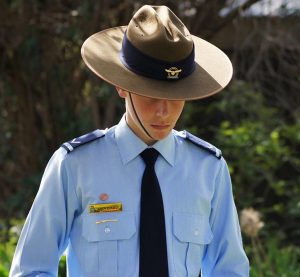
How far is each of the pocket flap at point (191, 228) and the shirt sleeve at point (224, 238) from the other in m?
0.05

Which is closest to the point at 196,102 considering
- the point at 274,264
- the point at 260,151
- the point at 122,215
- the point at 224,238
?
the point at 260,151

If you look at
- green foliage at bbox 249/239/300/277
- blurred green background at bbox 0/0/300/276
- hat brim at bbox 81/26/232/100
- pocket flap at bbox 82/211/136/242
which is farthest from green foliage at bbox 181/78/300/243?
pocket flap at bbox 82/211/136/242

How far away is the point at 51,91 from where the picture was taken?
22.6 feet

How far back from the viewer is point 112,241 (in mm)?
2719

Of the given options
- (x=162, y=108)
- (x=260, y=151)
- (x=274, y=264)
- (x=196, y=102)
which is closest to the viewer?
(x=162, y=108)

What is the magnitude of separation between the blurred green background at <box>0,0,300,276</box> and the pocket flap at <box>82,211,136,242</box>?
3.28m

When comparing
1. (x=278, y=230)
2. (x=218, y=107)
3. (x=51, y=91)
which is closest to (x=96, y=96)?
(x=51, y=91)

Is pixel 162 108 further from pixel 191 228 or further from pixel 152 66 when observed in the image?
pixel 191 228

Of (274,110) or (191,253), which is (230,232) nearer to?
(191,253)

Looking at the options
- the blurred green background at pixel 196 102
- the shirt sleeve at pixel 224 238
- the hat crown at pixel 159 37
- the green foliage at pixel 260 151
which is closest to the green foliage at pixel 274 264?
the blurred green background at pixel 196 102

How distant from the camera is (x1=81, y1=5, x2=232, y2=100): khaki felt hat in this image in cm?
271

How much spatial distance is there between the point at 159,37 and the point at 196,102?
15.4 ft

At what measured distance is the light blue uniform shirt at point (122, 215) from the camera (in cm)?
271

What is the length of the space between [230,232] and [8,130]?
15.0 ft
